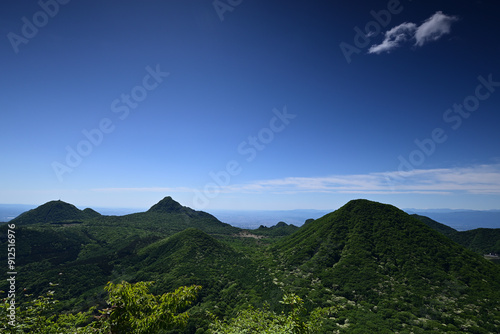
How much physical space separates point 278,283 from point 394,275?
3251 centimetres

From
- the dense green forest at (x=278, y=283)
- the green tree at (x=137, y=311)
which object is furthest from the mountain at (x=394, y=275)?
the green tree at (x=137, y=311)

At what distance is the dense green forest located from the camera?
13.8 meters

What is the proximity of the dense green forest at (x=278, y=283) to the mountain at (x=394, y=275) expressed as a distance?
0.28 meters

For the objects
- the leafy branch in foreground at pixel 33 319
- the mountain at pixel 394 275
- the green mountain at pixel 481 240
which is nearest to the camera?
the leafy branch in foreground at pixel 33 319

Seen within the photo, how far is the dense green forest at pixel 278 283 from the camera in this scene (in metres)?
13.8

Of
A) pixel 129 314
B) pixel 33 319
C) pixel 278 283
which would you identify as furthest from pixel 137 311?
pixel 278 283

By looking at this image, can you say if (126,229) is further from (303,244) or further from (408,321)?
(408,321)

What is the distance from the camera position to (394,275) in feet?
181

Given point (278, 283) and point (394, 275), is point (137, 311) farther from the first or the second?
point (394, 275)

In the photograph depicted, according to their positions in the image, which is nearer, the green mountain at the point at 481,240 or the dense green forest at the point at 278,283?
the dense green forest at the point at 278,283

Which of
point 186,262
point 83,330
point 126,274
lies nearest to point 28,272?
point 126,274

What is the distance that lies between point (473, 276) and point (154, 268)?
4091 inches

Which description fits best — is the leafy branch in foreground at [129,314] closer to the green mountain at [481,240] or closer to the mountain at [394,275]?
the mountain at [394,275]

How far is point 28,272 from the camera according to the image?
8150cm
